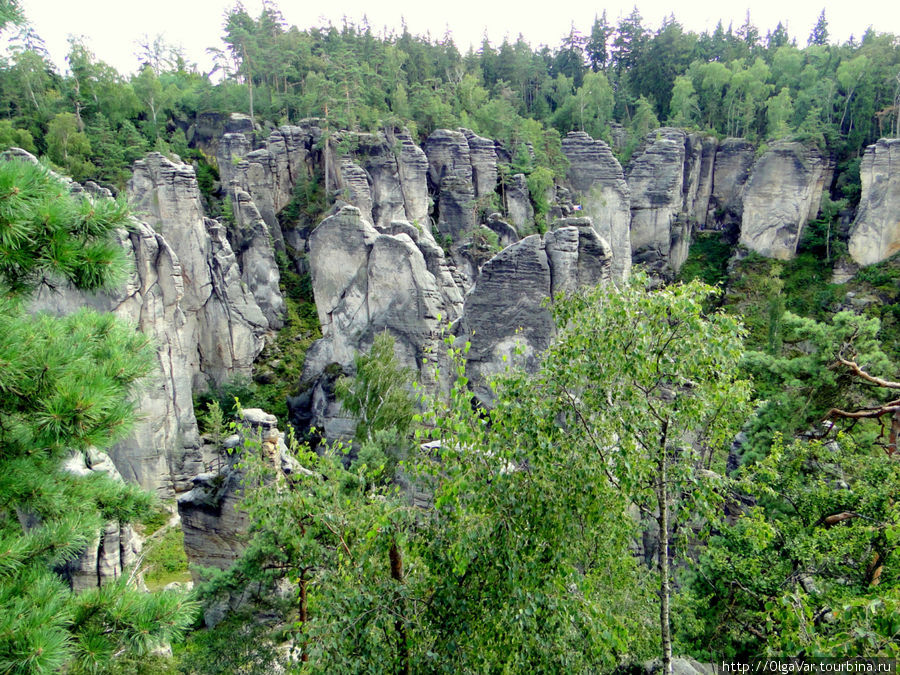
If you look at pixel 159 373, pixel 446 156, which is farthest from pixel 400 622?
pixel 446 156

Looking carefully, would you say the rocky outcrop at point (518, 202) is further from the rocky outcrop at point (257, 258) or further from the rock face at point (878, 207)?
the rock face at point (878, 207)

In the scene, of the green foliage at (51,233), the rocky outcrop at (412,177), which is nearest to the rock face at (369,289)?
the rocky outcrop at (412,177)

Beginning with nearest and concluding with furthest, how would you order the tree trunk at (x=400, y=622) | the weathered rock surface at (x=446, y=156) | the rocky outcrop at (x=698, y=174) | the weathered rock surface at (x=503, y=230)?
the tree trunk at (x=400, y=622) < the weathered rock surface at (x=503, y=230) < the weathered rock surface at (x=446, y=156) < the rocky outcrop at (x=698, y=174)

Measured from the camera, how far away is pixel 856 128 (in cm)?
3972

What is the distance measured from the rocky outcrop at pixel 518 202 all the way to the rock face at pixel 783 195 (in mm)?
16453

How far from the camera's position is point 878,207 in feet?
109

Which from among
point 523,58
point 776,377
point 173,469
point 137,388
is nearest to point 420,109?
point 523,58

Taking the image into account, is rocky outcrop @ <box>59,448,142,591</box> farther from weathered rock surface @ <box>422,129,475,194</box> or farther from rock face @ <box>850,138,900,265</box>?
rock face @ <box>850,138,900,265</box>

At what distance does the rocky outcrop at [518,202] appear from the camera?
3744 cm

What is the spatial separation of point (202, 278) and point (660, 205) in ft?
110

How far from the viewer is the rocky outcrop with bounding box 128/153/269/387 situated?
2773 centimetres

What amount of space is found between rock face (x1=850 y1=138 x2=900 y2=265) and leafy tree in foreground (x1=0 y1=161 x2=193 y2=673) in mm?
42023

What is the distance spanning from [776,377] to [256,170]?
3197 centimetres

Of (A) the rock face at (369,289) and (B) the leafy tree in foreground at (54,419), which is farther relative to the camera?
(A) the rock face at (369,289)
